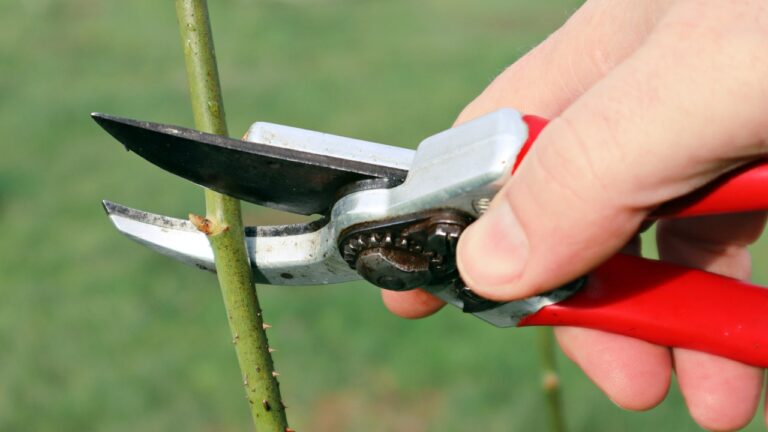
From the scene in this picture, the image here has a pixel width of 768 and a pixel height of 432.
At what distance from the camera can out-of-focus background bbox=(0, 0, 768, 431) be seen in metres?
2.58

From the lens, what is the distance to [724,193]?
3.39 feet

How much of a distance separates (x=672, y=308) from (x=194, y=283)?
2.28 meters

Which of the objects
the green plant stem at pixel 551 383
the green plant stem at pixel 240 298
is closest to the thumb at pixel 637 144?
the green plant stem at pixel 240 298

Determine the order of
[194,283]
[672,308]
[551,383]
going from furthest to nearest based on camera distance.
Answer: [194,283] → [551,383] → [672,308]

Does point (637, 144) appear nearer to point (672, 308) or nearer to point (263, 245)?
point (672, 308)

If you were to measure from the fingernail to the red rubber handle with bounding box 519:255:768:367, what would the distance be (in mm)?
218

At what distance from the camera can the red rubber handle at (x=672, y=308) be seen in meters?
1.25

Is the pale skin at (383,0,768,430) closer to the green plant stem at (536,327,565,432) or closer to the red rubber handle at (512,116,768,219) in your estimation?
the red rubber handle at (512,116,768,219)

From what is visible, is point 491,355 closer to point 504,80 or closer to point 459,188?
point 504,80

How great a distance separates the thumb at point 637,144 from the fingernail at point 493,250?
0.02 m

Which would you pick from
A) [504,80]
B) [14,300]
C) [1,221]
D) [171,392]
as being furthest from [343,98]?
[504,80]

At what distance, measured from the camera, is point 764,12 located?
38.7 inches

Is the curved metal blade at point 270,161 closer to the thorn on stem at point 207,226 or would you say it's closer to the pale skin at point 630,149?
the thorn on stem at point 207,226

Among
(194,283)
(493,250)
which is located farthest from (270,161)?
(194,283)
